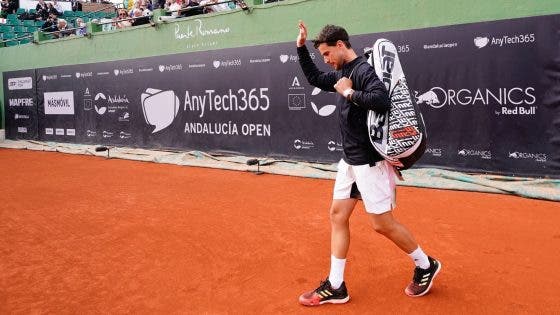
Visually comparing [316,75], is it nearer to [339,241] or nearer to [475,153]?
[339,241]

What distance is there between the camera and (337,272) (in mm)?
3109

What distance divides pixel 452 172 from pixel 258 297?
17.8 feet

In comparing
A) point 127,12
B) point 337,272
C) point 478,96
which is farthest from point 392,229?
point 127,12

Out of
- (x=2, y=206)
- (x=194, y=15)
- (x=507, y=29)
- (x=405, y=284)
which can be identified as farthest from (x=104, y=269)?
(x=194, y=15)

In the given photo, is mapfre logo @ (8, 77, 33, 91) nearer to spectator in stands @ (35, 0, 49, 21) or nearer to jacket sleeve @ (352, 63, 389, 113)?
spectator in stands @ (35, 0, 49, 21)

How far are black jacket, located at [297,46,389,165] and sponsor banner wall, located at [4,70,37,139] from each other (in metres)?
15.9

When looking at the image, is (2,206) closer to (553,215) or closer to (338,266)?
(338,266)

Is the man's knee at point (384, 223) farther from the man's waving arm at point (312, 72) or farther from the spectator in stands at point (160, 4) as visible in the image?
the spectator in stands at point (160, 4)

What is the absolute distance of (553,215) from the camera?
5.41 metres

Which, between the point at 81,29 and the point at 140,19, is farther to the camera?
the point at 81,29

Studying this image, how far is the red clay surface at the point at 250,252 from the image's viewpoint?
10.5ft

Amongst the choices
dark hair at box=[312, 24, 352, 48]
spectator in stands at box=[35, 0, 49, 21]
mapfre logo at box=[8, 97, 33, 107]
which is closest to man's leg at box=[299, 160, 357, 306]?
dark hair at box=[312, 24, 352, 48]

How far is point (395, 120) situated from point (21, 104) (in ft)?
56.5

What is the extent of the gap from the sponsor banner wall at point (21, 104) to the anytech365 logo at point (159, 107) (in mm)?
5894
